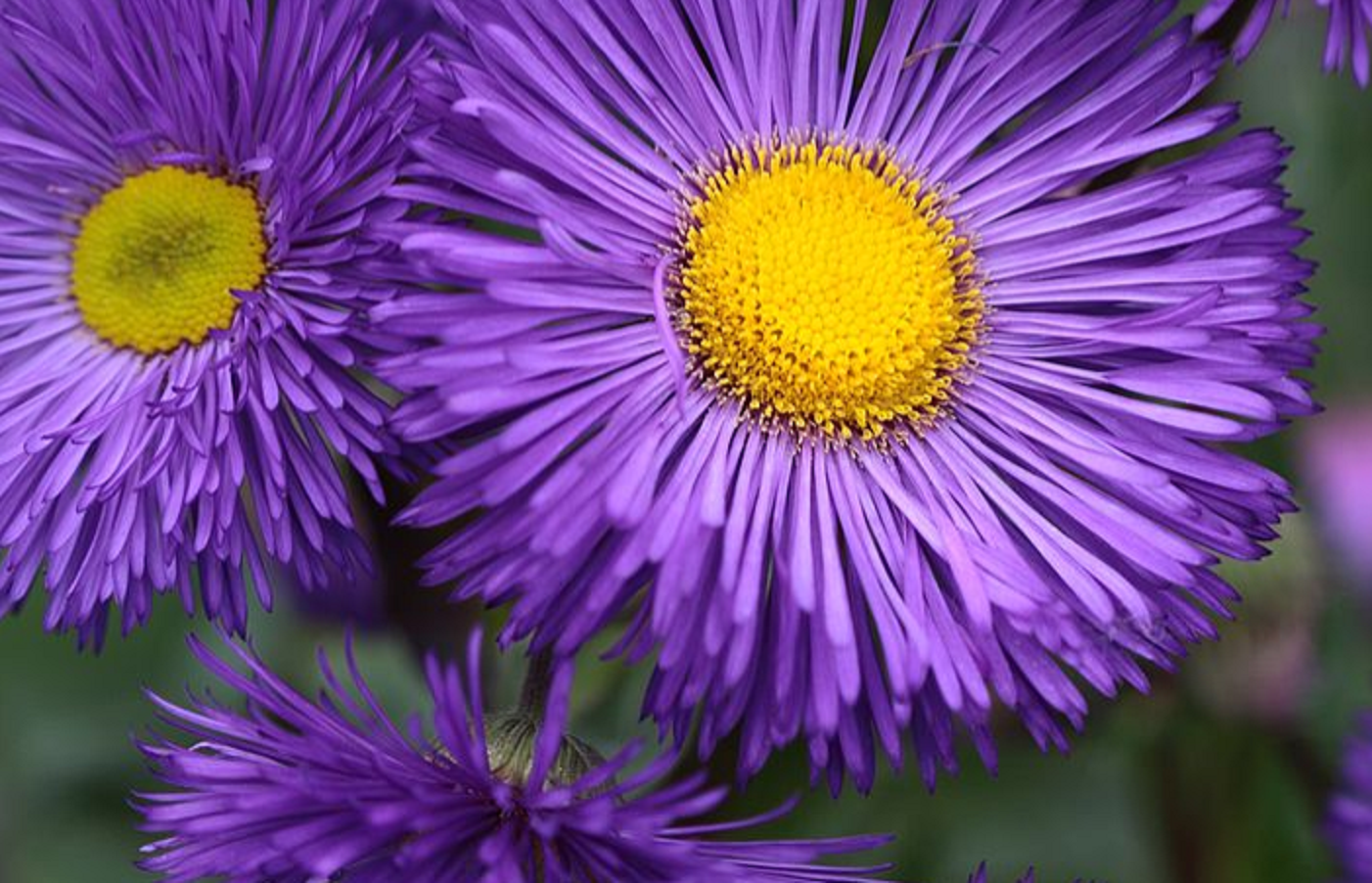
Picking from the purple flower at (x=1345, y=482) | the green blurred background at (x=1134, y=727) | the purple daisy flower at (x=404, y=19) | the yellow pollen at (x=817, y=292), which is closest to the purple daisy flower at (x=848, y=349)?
the yellow pollen at (x=817, y=292)

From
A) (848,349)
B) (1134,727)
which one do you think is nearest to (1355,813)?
(1134,727)

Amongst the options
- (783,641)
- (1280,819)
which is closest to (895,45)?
(783,641)

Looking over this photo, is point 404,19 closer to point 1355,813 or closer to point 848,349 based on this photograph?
point 848,349

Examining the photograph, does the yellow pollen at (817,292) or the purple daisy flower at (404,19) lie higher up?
the purple daisy flower at (404,19)

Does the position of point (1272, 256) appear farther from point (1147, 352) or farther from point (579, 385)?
point (579, 385)

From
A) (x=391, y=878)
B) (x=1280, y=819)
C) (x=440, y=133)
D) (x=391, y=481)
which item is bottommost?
(x=1280, y=819)

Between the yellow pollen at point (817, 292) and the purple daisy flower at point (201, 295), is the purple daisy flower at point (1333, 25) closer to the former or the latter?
the yellow pollen at point (817, 292)

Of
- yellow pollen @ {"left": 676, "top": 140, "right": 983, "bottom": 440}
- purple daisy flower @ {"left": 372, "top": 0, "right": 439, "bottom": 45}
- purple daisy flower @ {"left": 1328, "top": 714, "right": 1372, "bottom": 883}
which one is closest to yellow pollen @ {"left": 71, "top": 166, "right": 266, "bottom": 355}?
purple daisy flower @ {"left": 372, "top": 0, "right": 439, "bottom": 45}
